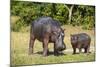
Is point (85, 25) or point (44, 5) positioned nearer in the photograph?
point (44, 5)

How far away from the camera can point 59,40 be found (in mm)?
2236

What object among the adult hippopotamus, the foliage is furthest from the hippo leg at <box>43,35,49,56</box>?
the foliage

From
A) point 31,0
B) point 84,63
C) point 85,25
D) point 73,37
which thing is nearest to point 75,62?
point 84,63

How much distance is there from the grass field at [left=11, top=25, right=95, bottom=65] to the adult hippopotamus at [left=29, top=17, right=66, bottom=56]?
44 mm

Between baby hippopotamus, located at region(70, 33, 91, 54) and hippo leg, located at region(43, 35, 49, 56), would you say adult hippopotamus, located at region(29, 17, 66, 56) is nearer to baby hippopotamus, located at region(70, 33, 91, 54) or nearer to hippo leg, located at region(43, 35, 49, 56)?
hippo leg, located at region(43, 35, 49, 56)

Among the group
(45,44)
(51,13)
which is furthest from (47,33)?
(51,13)

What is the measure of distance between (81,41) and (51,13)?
1.61 ft

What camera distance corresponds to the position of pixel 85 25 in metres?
2.37

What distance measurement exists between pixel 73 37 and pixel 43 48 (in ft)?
1.24

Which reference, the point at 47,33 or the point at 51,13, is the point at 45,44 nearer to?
the point at 47,33

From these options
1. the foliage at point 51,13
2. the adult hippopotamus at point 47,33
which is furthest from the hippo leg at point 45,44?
the foliage at point 51,13

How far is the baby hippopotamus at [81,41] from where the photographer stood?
231 centimetres

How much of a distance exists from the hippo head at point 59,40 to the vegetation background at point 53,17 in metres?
0.04

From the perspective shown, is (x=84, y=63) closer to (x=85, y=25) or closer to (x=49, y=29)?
(x=85, y=25)
